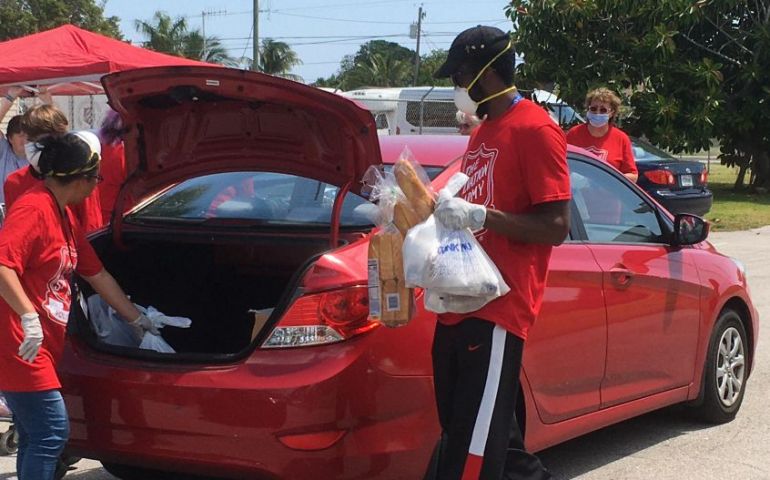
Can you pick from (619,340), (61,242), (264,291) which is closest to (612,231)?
(619,340)

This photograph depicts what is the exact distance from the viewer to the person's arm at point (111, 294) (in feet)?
13.8

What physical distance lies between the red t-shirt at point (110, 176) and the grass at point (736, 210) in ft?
42.6

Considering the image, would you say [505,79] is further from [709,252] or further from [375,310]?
[709,252]

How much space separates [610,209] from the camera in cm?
515

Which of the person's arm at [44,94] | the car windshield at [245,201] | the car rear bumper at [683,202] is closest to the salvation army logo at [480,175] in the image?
the car windshield at [245,201]

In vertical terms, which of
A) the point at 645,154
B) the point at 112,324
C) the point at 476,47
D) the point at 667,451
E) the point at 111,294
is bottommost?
the point at 667,451

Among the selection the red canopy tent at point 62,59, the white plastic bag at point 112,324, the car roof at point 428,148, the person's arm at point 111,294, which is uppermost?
the red canopy tent at point 62,59

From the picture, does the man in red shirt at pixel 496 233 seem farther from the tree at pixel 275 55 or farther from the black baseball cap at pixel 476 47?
the tree at pixel 275 55

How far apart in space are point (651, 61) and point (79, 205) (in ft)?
61.3

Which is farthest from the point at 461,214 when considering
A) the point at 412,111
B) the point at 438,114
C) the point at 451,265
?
the point at 412,111

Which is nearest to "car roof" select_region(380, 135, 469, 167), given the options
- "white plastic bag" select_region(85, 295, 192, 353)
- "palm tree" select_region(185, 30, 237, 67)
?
"white plastic bag" select_region(85, 295, 192, 353)

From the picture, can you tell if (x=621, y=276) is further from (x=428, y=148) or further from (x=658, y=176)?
(x=658, y=176)

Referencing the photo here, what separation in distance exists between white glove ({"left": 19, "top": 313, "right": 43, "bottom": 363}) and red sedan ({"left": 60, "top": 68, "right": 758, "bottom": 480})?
0.35 metres

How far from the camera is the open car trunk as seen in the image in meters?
4.84
